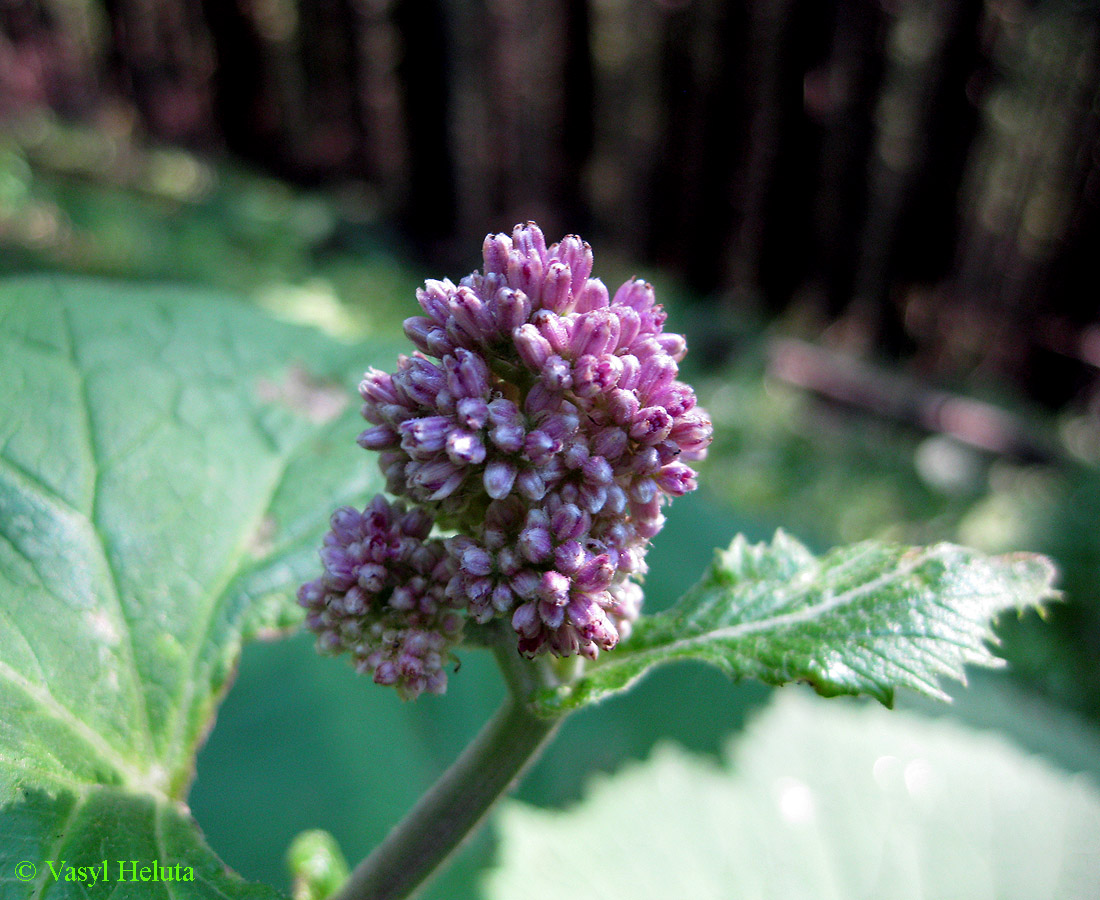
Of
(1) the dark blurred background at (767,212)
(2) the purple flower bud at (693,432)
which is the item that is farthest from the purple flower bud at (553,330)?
(1) the dark blurred background at (767,212)

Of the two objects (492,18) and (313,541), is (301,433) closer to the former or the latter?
(313,541)

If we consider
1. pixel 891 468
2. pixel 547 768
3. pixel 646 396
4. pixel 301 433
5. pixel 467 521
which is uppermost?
pixel 646 396

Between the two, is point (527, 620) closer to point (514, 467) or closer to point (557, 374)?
point (514, 467)

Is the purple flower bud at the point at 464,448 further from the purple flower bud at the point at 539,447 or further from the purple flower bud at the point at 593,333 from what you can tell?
the purple flower bud at the point at 593,333

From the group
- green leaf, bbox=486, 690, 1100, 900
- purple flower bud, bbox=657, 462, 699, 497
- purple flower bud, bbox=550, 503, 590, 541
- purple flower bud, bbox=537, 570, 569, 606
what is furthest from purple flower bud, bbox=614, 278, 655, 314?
green leaf, bbox=486, 690, 1100, 900

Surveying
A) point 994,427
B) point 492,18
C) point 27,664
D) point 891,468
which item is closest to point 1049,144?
point 994,427

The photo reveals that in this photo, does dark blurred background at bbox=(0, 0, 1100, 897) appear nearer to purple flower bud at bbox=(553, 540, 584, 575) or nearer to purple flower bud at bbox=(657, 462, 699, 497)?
purple flower bud at bbox=(657, 462, 699, 497)

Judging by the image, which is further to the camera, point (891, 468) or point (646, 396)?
point (891, 468)
